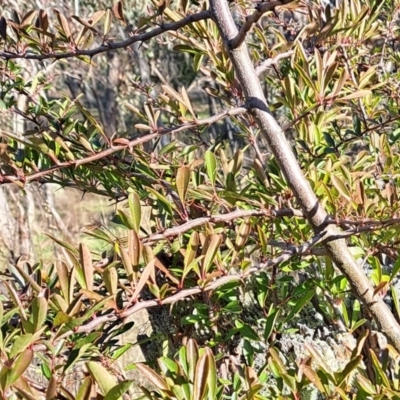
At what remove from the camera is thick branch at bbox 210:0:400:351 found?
0.67 metres

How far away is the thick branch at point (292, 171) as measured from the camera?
67 centimetres

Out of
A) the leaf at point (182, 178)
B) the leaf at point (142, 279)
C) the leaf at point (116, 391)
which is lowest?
the leaf at point (116, 391)

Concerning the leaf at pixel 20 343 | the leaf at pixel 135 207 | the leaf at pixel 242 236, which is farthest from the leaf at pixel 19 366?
the leaf at pixel 242 236

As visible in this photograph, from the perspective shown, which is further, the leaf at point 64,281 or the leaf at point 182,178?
the leaf at point 182,178

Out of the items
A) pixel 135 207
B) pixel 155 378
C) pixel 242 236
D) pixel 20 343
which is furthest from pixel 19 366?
pixel 242 236

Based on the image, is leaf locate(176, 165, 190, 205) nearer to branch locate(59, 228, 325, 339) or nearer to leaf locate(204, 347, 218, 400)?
branch locate(59, 228, 325, 339)

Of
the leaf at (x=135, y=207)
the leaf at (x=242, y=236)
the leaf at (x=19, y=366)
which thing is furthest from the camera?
the leaf at (x=242, y=236)

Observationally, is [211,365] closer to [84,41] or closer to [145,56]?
[84,41]

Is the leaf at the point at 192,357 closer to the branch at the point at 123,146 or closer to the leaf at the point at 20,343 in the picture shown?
the leaf at the point at 20,343

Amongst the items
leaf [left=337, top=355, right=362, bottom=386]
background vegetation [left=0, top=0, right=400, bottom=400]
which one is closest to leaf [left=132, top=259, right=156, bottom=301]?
background vegetation [left=0, top=0, right=400, bottom=400]

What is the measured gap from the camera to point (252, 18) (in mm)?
576

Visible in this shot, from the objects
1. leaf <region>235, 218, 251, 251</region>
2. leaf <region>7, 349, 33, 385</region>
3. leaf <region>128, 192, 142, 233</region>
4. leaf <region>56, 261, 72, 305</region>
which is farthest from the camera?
leaf <region>235, 218, 251, 251</region>

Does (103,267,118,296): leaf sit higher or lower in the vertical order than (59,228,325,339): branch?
higher

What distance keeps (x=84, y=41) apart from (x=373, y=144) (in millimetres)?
594
